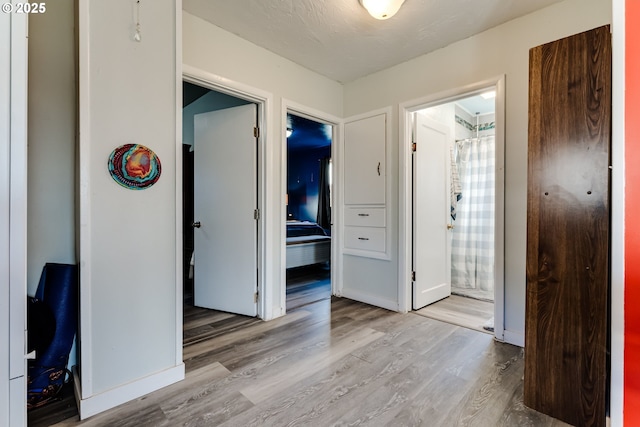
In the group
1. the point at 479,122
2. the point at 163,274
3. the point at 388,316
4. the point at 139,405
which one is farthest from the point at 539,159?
the point at 479,122

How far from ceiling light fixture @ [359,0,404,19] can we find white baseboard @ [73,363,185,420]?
7.98 feet

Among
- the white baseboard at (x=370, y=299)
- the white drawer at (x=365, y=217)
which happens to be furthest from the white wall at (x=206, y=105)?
the white baseboard at (x=370, y=299)

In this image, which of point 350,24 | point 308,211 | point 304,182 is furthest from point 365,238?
point 304,182

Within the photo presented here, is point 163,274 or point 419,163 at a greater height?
point 419,163

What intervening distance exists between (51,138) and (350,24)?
206cm

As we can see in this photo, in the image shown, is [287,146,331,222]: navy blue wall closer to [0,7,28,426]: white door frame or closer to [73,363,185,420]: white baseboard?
[73,363,185,420]: white baseboard

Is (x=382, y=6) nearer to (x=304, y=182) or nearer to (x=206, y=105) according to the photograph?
(x=206, y=105)

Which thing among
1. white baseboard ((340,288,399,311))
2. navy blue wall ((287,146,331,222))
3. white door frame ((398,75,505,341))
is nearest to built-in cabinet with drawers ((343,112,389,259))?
white door frame ((398,75,505,341))

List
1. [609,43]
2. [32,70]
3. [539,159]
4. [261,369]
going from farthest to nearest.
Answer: [261,369]
[32,70]
[539,159]
[609,43]

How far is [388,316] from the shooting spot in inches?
105

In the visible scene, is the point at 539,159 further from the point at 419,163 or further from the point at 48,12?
the point at 48,12

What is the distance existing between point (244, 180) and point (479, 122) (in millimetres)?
3667

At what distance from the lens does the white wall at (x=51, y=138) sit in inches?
60.5

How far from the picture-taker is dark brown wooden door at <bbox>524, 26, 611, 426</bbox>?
1249 mm
